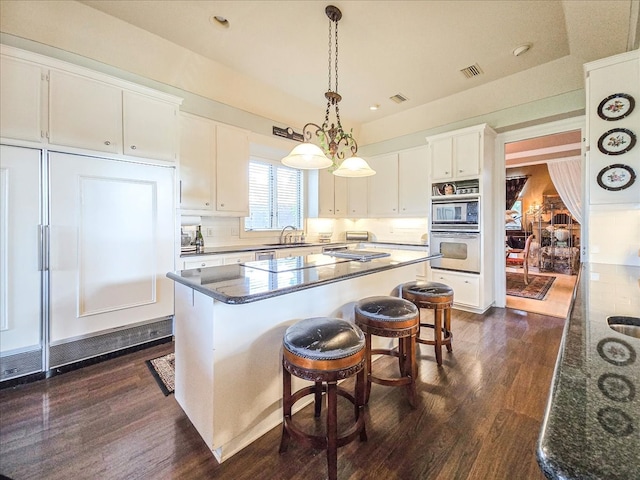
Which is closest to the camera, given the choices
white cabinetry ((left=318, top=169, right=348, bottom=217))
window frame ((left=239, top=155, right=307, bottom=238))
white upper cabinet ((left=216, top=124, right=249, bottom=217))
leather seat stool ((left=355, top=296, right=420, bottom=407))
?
leather seat stool ((left=355, top=296, right=420, bottom=407))

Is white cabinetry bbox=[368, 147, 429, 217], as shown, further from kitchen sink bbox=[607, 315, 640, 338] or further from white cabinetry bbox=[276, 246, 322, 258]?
kitchen sink bbox=[607, 315, 640, 338]

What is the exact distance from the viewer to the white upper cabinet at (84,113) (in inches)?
91.4

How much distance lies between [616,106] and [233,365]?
3.76 metres

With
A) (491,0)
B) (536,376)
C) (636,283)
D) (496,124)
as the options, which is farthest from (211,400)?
(496,124)

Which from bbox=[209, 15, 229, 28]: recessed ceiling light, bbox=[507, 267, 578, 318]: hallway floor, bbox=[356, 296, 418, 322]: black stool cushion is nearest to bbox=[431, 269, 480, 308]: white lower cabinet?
bbox=[507, 267, 578, 318]: hallway floor

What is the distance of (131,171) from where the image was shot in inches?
106

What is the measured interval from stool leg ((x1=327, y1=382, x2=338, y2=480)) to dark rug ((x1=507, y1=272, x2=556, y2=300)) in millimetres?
4862

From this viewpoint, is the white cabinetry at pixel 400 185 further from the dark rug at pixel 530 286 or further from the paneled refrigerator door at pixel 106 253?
the paneled refrigerator door at pixel 106 253

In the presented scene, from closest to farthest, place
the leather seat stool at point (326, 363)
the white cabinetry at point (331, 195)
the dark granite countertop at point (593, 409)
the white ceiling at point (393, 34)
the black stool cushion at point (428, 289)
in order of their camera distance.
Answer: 1. the dark granite countertop at point (593, 409)
2. the leather seat stool at point (326, 363)
3. the black stool cushion at point (428, 289)
4. the white ceiling at point (393, 34)
5. the white cabinetry at point (331, 195)

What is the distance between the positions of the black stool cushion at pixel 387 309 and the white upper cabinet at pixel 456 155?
111 inches

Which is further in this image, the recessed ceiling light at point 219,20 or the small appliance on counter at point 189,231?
the small appliance on counter at point 189,231

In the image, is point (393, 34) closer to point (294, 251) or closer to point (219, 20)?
point (219, 20)

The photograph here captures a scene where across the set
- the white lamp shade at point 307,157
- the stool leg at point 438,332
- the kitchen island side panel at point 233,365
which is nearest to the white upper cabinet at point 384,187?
the white lamp shade at point 307,157

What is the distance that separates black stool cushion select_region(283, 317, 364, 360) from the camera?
132 cm
